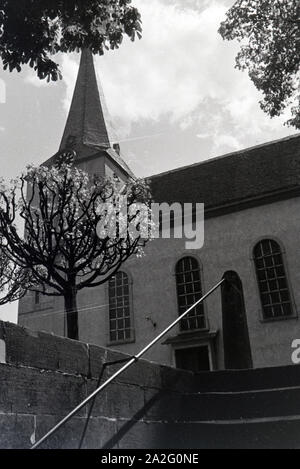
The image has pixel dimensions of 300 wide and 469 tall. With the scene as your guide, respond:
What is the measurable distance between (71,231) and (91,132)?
55.8 ft

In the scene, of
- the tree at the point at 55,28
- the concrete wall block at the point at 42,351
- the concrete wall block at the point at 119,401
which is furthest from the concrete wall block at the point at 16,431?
the tree at the point at 55,28

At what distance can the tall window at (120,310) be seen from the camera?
64.6ft

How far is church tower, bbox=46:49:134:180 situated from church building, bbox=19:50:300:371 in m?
4.55

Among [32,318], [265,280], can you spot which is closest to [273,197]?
[265,280]

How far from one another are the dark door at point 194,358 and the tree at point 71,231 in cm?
521

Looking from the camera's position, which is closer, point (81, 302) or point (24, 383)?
point (24, 383)

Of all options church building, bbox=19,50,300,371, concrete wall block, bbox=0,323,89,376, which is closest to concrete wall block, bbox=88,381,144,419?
concrete wall block, bbox=0,323,89,376

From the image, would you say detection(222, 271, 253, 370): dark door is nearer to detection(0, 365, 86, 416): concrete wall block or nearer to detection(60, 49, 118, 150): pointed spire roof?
detection(0, 365, 86, 416): concrete wall block

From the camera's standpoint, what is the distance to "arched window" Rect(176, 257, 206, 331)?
18423 mm

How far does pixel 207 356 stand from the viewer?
17391 mm

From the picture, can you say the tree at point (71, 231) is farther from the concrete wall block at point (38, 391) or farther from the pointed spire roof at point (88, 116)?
the pointed spire roof at point (88, 116)
